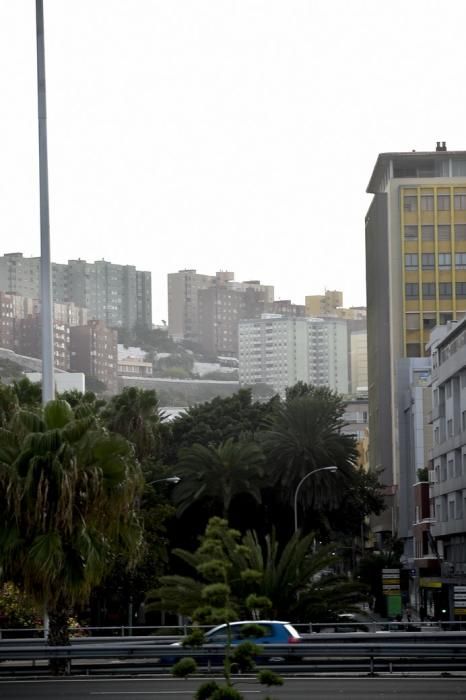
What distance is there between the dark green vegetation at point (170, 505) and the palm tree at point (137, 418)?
0.27 ft

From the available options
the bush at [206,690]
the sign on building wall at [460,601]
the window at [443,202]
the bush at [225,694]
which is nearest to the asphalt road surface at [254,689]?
the bush at [206,690]

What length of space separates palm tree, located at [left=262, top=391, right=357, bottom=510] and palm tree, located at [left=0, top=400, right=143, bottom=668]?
40.6 meters

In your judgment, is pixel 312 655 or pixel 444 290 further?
pixel 444 290

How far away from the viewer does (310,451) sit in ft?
221

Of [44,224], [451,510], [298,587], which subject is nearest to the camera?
[44,224]

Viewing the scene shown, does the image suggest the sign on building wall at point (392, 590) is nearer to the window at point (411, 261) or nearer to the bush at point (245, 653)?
the bush at point (245, 653)

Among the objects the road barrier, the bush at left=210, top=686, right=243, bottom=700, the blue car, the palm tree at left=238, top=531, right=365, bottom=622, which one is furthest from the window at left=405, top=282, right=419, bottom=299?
the bush at left=210, top=686, right=243, bottom=700

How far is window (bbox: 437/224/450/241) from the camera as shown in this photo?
12962 centimetres

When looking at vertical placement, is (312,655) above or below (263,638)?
above

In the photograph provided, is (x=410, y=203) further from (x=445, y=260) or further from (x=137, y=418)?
(x=137, y=418)

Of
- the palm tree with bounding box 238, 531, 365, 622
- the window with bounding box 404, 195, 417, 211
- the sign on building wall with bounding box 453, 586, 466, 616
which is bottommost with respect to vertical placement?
the sign on building wall with bounding box 453, 586, 466, 616

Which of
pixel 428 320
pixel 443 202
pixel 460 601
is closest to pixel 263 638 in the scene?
pixel 460 601

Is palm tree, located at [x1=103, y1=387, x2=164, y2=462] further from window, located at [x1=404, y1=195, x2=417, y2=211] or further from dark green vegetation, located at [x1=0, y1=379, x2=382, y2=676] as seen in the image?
window, located at [x1=404, y1=195, x2=417, y2=211]

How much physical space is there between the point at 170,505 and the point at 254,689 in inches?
1667
